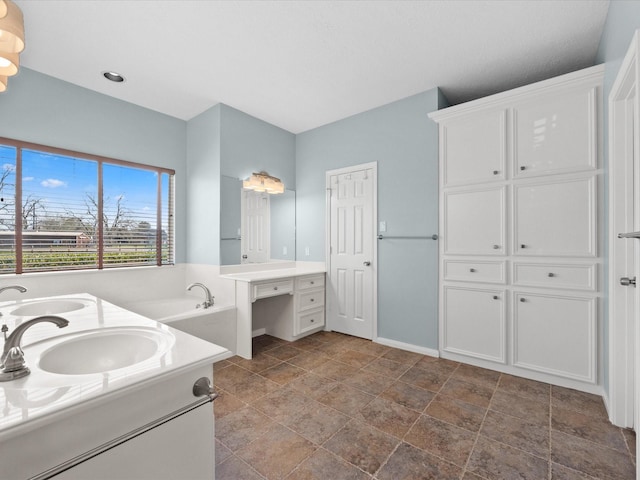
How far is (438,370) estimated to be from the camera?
104 inches

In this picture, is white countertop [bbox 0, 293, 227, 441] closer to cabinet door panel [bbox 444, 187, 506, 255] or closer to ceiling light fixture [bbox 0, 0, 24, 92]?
ceiling light fixture [bbox 0, 0, 24, 92]

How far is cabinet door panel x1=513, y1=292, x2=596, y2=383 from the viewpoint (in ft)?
7.33

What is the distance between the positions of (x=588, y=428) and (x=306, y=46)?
10.5ft

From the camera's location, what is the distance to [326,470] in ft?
4.91

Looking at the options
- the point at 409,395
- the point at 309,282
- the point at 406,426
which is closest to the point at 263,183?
the point at 309,282

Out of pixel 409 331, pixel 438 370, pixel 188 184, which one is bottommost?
pixel 438 370

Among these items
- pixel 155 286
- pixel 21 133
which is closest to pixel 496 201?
pixel 155 286

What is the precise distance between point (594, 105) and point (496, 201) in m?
0.90

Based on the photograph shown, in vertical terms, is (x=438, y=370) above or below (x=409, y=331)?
below

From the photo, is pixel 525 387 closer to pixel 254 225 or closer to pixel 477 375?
pixel 477 375

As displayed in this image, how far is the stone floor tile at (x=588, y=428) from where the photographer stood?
1.70 m

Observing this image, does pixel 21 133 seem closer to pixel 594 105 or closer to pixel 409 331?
pixel 409 331

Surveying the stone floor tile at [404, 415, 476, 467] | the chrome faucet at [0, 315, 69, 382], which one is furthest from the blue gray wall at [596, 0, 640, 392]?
the chrome faucet at [0, 315, 69, 382]

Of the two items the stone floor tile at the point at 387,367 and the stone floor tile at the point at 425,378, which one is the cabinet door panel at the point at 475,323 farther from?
the stone floor tile at the point at 387,367
